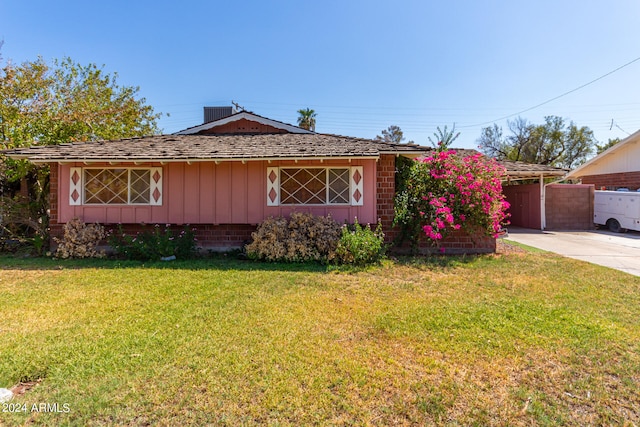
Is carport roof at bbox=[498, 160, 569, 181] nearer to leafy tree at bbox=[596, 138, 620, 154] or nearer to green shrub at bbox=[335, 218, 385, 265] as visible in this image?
green shrub at bbox=[335, 218, 385, 265]

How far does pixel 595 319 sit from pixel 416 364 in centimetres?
282

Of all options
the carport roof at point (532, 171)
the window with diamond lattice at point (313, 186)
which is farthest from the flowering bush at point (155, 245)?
the carport roof at point (532, 171)

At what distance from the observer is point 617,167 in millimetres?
A: 14688

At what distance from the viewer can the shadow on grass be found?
6383mm

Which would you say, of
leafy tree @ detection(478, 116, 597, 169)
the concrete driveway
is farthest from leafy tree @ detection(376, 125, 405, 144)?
the concrete driveway

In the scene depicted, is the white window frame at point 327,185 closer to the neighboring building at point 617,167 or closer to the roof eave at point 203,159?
the roof eave at point 203,159

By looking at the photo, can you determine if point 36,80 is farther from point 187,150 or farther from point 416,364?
point 416,364

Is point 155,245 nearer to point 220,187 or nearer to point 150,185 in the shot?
point 150,185

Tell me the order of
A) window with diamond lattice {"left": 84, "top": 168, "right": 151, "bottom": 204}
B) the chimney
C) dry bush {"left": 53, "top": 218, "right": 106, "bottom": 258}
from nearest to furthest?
1. dry bush {"left": 53, "top": 218, "right": 106, "bottom": 258}
2. window with diamond lattice {"left": 84, "top": 168, "right": 151, "bottom": 204}
3. the chimney

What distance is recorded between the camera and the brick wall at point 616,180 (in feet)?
44.9

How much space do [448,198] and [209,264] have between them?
6.17 metres

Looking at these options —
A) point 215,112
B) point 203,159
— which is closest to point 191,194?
point 203,159

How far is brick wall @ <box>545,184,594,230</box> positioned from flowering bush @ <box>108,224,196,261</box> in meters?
15.1

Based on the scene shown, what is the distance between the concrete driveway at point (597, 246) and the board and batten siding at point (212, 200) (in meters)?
5.62
